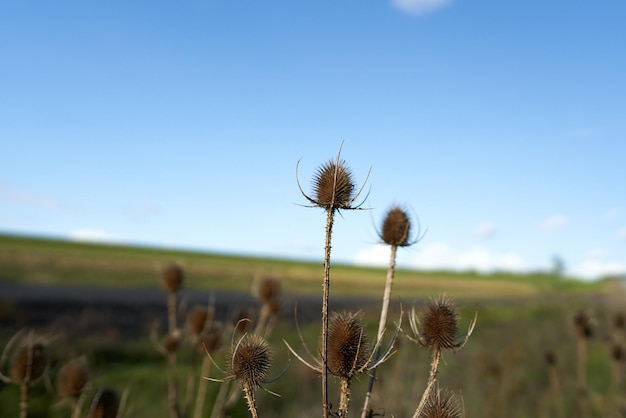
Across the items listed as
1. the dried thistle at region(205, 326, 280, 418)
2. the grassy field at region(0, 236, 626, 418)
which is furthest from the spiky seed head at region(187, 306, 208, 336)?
the dried thistle at region(205, 326, 280, 418)

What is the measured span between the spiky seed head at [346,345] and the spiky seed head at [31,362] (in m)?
2.41

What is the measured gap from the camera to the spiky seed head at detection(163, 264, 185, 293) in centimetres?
579

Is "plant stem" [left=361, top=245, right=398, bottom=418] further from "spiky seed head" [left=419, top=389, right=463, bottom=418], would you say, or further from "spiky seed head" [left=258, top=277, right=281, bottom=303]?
"spiky seed head" [left=258, top=277, right=281, bottom=303]

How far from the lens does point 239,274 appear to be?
2844 inches

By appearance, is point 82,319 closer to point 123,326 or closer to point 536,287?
point 123,326

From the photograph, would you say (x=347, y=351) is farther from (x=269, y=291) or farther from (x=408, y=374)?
(x=408, y=374)

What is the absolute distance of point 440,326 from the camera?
249 centimetres

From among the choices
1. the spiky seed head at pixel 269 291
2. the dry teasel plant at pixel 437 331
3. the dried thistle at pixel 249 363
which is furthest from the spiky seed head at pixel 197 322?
the dry teasel plant at pixel 437 331

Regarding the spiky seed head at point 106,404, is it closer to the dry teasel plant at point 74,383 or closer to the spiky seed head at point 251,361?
the dry teasel plant at point 74,383

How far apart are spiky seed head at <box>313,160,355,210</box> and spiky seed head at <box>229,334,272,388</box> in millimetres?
661

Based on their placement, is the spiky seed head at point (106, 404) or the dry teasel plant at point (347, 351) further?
the spiky seed head at point (106, 404)

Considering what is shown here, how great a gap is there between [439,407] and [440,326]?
406mm

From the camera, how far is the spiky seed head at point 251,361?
2.20 metres

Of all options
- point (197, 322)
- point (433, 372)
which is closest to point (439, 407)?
point (433, 372)
